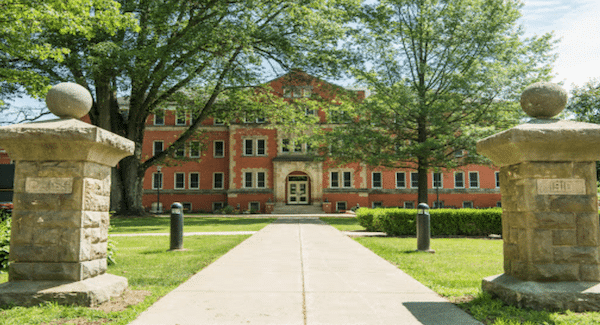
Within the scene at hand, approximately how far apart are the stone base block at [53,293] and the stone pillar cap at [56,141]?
1.42 m

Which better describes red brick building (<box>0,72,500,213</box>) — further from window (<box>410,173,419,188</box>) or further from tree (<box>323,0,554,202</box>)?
tree (<box>323,0,554,202</box>)

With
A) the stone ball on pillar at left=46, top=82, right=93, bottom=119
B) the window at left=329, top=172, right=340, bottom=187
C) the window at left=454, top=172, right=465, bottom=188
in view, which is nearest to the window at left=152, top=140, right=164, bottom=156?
the window at left=329, top=172, right=340, bottom=187

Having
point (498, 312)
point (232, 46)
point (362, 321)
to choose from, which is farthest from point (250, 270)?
point (232, 46)

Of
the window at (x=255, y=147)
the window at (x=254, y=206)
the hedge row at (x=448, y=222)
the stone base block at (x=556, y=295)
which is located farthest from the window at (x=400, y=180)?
the stone base block at (x=556, y=295)

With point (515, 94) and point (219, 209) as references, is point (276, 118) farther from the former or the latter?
point (219, 209)

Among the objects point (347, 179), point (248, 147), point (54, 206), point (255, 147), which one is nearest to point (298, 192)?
point (347, 179)

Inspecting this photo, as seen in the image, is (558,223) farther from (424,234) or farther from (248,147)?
(248,147)

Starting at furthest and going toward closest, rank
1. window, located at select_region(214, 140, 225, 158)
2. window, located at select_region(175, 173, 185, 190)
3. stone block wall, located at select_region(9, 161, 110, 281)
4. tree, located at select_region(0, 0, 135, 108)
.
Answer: window, located at select_region(214, 140, 225, 158) < window, located at select_region(175, 173, 185, 190) < tree, located at select_region(0, 0, 135, 108) < stone block wall, located at select_region(9, 161, 110, 281)

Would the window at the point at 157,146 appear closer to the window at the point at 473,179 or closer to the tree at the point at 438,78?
the tree at the point at 438,78

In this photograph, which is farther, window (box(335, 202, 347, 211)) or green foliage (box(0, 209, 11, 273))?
window (box(335, 202, 347, 211))

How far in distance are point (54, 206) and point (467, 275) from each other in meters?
6.00

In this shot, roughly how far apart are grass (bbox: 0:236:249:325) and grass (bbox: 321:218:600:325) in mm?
3564

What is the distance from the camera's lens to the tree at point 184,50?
1891 centimetres

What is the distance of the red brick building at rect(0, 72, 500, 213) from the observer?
39.5 meters
